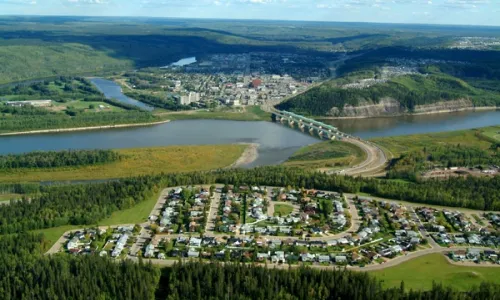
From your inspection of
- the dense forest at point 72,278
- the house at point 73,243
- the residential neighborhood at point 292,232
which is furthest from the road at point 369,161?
the dense forest at point 72,278

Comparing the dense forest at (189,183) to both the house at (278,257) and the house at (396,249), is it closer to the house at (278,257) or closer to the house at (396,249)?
the house at (396,249)

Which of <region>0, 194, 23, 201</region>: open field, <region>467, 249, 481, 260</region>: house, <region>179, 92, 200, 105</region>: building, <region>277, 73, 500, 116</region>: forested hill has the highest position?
<region>277, 73, 500, 116</region>: forested hill

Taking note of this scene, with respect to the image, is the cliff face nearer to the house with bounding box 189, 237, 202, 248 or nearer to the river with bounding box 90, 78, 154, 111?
the river with bounding box 90, 78, 154, 111

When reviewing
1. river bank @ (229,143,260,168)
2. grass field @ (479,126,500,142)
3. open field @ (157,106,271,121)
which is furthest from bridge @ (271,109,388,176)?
grass field @ (479,126,500,142)

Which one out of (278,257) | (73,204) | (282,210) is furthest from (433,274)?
(73,204)

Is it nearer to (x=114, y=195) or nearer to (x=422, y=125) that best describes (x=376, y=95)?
(x=422, y=125)

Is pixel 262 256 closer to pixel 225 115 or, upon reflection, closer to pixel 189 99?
pixel 225 115
